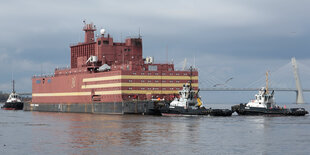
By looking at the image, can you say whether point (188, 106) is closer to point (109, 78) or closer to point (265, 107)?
point (265, 107)

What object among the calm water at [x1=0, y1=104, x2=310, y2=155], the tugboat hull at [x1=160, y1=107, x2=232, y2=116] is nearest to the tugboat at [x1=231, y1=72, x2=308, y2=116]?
the tugboat hull at [x1=160, y1=107, x2=232, y2=116]

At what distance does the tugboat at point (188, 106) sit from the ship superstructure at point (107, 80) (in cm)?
711

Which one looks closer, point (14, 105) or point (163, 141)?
point (163, 141)

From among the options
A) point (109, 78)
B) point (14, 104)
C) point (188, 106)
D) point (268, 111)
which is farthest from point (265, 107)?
point (14, 104)

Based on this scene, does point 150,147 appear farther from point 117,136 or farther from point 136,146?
point 117,136

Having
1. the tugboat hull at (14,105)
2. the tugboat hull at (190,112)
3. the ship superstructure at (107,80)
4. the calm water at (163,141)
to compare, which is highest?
the ship superstructure at (107,80)

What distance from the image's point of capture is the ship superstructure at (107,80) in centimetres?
10075

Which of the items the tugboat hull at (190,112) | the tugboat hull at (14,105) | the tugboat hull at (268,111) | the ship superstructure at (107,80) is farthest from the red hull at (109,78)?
the tugboat hull at (14,105)

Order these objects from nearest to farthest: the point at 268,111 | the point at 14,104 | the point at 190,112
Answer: the point at 190,112 < the point at 268,111 < the point at 14,104

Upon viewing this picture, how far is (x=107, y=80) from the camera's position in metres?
105

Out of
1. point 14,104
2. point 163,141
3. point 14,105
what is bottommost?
point 163,141

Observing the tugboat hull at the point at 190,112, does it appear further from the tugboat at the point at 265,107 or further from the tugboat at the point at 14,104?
the tugboat at the point at 14,104

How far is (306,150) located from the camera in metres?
42.8

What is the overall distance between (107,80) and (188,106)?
23.6m
